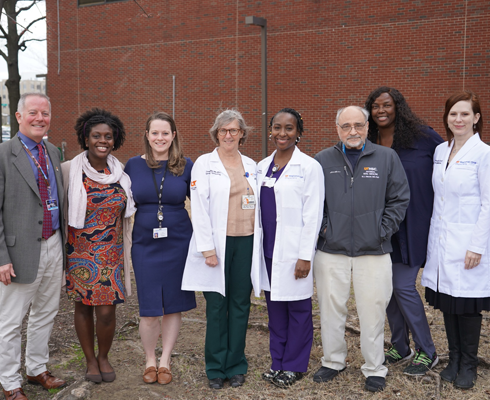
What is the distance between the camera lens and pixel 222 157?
157 inches

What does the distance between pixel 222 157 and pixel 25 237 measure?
5.28ft

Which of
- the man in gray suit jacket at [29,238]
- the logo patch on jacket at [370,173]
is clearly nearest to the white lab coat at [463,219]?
the logo patch on jacket at [370,173]

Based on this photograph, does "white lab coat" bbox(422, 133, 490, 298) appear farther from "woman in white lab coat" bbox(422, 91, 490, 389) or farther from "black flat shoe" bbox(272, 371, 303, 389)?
"black flat shoe" bbox(272, 371, 303, 389)

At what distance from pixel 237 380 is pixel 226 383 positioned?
0.12 metres

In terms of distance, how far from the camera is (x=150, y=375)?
4.06 m

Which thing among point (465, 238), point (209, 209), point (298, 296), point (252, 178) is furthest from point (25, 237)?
point (465, 238)

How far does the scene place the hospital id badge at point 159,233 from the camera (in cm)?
384

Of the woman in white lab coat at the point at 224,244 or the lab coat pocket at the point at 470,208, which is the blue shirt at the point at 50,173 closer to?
the woman in white lab coat at the point at 224,244

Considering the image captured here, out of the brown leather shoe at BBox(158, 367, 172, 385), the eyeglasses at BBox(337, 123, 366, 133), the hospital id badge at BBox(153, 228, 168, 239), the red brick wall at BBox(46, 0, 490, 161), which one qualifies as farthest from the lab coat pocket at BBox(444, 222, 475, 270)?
the red brick wall at BBox(46, 0, 490, 161)

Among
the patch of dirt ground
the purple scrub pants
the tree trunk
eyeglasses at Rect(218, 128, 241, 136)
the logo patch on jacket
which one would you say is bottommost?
the patch of dirt ground

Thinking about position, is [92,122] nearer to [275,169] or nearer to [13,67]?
[275,169]

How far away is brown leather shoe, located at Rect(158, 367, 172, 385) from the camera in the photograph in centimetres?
404

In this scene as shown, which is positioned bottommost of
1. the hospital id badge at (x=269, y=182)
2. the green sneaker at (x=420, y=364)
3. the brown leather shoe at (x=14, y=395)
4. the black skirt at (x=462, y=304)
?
the brown leather shoe at (x=14, y=395)

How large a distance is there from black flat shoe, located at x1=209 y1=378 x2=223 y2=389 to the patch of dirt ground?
0.04 m
